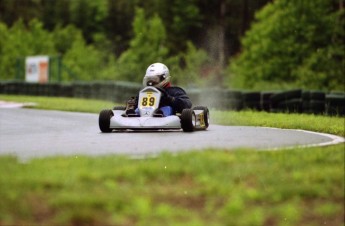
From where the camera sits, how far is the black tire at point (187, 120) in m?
15.9

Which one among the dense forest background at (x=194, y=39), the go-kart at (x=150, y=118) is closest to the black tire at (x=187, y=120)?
the go-kart at (x=150, y=118)

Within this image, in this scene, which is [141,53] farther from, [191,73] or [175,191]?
[175,191]

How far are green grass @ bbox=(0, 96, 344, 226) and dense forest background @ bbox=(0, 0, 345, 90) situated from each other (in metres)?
25.5

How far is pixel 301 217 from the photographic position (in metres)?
8.36

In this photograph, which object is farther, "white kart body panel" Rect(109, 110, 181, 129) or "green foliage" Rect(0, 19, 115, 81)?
"green foliage" Rect(0, 19, 115, 81)

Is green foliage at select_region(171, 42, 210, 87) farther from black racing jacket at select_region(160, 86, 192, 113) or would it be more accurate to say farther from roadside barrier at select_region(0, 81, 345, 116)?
black racing jacket at select_region(160, 86, 192, 113)

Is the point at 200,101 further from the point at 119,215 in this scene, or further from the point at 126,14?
the point at 126,14

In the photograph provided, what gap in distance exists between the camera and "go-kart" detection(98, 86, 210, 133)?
16.0m

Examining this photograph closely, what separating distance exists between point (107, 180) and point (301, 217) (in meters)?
1.90

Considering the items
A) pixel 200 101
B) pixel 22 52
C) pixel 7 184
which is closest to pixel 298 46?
pixel 200 101

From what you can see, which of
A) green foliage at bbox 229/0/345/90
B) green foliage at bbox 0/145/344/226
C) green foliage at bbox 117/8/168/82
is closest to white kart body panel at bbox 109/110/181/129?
green foliage at bbox 0/145/344/226

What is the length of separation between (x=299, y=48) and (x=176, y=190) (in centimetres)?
3454

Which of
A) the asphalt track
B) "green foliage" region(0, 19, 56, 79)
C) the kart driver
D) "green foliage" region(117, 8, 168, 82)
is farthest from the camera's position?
"green foliage" region(0, 19, 56, 79)

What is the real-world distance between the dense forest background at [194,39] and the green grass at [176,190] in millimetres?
25501
